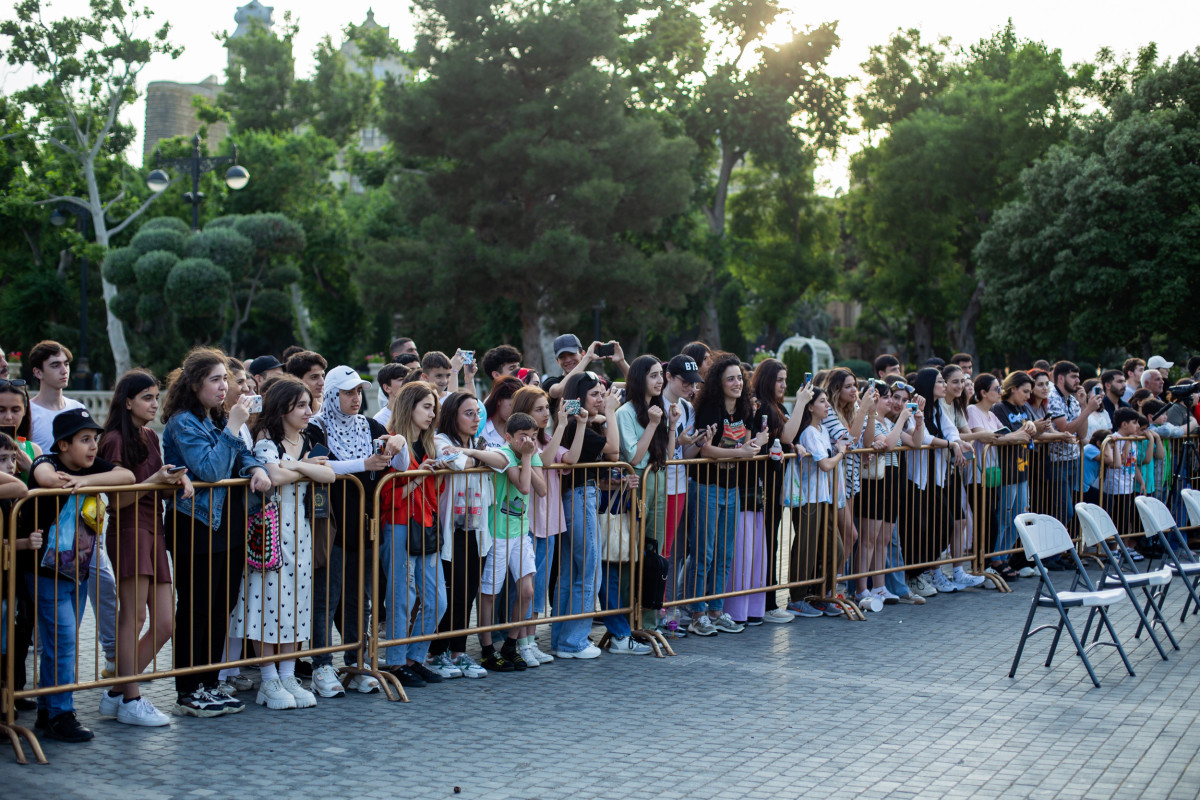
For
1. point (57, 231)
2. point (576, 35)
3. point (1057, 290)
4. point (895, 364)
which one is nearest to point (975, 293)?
point (1057, 290)

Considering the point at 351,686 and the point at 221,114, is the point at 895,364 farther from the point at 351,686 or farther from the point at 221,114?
the point at 221,114

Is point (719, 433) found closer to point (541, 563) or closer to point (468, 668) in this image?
point (541, 563)

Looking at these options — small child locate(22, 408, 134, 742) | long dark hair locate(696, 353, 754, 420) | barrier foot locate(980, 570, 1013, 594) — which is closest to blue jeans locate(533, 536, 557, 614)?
long dark hair locate(696, 353, 754, 420)

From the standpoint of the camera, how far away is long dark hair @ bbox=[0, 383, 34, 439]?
6.47 meters

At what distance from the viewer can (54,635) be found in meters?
5.72

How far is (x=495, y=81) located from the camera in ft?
116

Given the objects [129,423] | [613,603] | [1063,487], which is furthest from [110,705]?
[1063,487]

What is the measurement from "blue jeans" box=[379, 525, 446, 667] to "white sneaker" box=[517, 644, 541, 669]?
2.21 ft

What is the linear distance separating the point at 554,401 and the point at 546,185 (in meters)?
27.0

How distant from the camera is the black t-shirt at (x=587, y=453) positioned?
778 centimetres

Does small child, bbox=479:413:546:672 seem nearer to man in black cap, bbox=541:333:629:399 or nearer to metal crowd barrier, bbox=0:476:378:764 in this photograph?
metal crowd barrier, bbox=0:476:378:764

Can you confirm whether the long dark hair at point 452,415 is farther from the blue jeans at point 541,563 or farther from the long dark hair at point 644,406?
the long dark hair at point 644,406

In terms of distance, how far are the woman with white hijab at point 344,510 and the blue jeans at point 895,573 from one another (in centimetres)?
472

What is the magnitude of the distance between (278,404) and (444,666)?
6.39 ft
